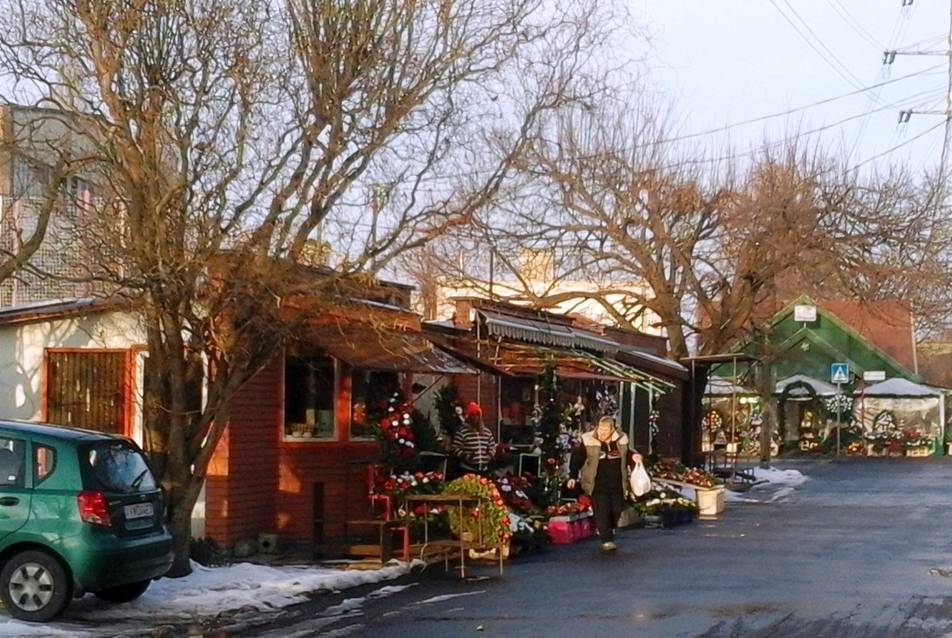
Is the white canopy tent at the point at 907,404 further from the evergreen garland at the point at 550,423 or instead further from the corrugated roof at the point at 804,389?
the evergreen garland at the point at 550,423

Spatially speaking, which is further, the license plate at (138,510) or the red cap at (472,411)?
the red cap at (472,411)

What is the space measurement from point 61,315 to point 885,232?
21723mm

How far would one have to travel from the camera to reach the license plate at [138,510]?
12.6 meters

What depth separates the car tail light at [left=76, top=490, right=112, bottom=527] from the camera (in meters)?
12.1

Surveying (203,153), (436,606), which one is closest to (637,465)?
(436,606)

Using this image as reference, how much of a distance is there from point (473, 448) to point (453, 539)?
8.69 feet

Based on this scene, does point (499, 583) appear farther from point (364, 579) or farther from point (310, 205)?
point (310, 205)

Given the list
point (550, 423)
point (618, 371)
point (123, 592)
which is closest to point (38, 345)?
point (123, 592)

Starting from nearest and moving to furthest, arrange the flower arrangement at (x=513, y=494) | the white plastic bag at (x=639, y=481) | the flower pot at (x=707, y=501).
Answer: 1. the flower arrangement at (x=513, y=494)
2. the white plastic bag at (x=639, y=481)
3. the flower pot at (x=707, y=501)

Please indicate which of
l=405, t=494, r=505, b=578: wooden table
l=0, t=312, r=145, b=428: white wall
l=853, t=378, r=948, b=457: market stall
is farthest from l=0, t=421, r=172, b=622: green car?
l=853, t=378, r=948, b=457: market stall

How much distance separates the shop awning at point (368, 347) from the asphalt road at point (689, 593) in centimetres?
241

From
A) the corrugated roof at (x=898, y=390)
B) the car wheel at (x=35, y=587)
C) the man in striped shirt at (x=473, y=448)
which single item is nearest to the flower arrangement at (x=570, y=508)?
the man in striped shirt at (x=473, y=448)

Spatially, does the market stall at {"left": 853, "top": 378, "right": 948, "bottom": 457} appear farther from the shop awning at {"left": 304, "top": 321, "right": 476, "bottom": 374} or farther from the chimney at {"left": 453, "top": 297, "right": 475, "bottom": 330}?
the shop awning at {"left": 304, "top": 321, "right": 476, "bottom": 374}

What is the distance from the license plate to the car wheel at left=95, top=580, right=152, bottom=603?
2.05ft
